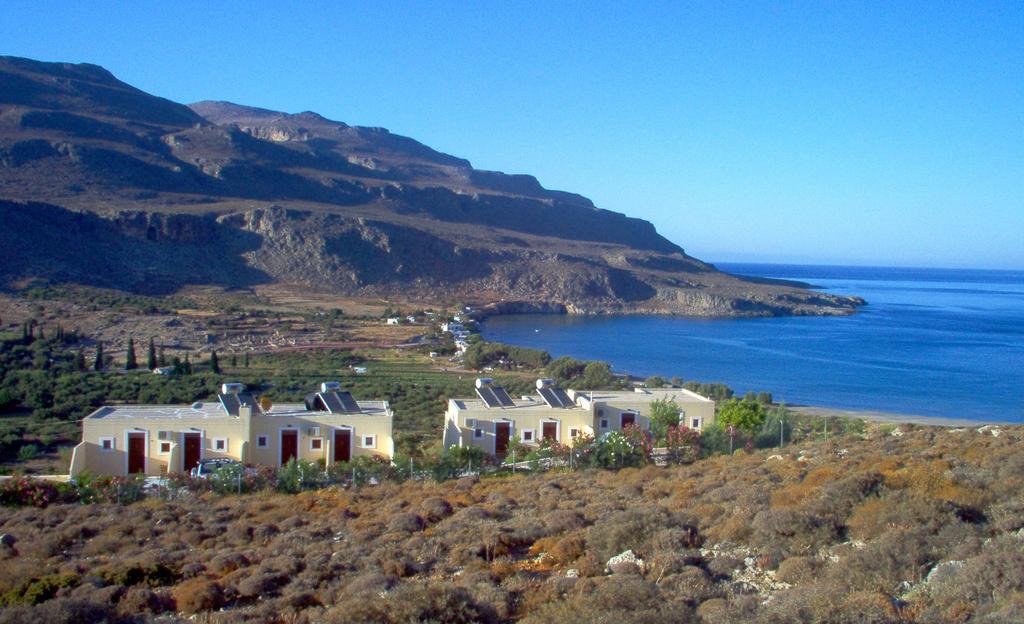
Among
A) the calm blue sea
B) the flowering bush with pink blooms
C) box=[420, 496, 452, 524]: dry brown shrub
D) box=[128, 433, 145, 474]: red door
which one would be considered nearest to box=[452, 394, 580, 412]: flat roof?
the flowering bush with pink blooms

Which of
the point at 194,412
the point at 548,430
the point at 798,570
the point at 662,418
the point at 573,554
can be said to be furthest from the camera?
the point at 548,430

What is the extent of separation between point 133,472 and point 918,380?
38.3 meters

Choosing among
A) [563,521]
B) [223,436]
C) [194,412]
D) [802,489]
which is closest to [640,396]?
[223,436]

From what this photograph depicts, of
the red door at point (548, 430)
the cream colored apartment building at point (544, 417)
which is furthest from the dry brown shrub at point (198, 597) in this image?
the red door at point (548, 430)

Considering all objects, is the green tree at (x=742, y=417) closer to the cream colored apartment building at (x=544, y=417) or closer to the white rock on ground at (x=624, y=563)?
the cream colored apartment building at (x=544, y=417)

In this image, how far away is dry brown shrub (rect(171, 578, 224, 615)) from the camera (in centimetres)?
684

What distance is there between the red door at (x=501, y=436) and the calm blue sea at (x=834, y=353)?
65.9 ft

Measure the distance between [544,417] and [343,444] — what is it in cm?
448

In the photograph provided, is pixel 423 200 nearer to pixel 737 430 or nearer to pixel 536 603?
pixel 737 430

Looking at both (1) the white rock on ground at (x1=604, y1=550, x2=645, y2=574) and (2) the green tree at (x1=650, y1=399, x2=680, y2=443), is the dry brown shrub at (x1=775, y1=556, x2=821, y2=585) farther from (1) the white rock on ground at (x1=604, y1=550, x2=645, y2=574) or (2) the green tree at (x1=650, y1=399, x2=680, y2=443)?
(2) the green tree at (x1=650, y1=399, x2=680, y2=443)

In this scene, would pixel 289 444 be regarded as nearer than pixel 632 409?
Yes

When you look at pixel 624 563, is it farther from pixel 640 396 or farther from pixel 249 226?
pixel 249 226

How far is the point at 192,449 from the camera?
58.1ft

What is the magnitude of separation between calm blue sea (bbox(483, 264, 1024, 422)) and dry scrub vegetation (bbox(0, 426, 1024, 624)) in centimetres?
2739
